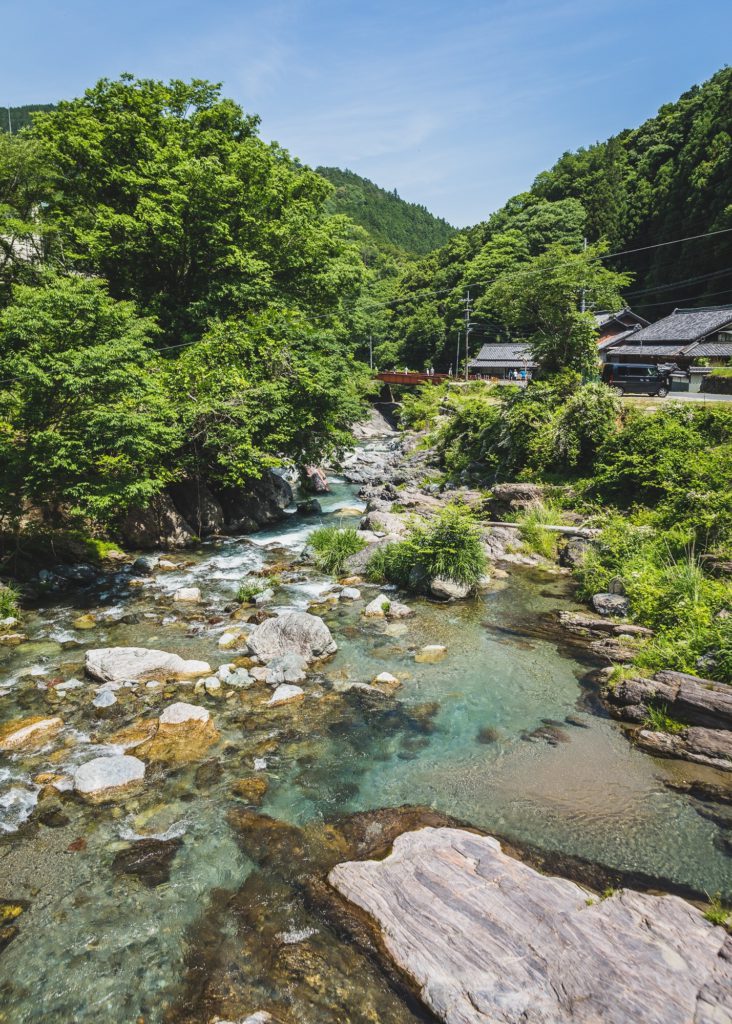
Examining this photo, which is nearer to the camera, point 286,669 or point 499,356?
point 286,669

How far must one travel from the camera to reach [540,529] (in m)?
17.8

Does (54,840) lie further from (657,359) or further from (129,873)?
(657,359)

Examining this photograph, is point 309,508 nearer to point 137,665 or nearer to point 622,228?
point 137,665

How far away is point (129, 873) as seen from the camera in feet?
20.2

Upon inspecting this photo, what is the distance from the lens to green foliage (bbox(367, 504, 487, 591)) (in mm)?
14719

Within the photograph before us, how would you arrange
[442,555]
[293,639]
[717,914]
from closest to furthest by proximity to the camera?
[717,914] < [293,639] < [442,555]

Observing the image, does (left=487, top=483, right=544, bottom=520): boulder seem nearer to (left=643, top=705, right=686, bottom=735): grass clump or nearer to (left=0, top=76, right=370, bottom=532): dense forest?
(left=0, top=76, right=370, bottom=532): dense forest

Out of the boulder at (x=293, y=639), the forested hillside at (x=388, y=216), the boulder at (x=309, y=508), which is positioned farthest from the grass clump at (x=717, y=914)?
the forested hillside at (x=388, y=216)

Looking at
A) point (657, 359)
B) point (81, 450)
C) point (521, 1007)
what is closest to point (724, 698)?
point (521, 1007)

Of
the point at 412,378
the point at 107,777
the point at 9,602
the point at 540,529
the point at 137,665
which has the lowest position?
the point at 540,529

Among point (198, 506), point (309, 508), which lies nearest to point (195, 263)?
point (198, 506)

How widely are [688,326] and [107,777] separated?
140ft

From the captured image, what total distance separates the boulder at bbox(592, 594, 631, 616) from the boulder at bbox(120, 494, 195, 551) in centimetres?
1311

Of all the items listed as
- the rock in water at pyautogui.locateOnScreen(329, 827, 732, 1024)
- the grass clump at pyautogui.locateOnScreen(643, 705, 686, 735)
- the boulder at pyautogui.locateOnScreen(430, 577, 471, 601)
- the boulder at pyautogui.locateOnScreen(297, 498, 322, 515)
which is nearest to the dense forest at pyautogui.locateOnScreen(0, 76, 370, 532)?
the boulder at pyautogui.locateOnScreen(297, 498, 322, 515)
